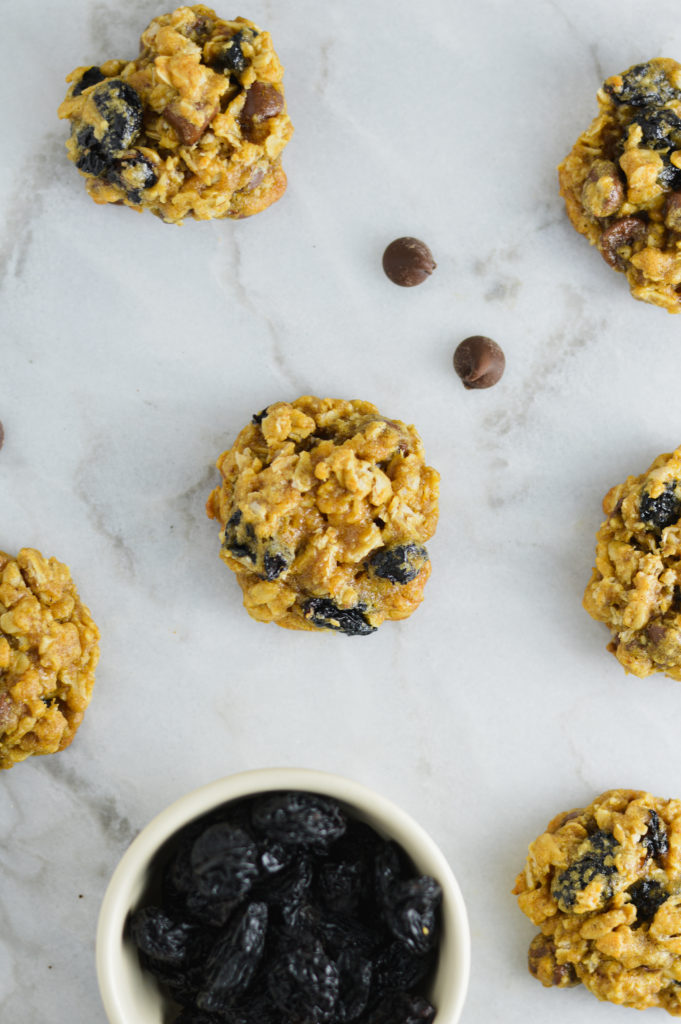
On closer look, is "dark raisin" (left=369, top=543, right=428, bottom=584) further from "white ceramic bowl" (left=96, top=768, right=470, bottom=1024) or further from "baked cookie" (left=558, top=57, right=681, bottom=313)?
"baked cookie" (left=558, top=57, right=681, bottom=313)

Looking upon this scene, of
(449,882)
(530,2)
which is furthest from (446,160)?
(449,882)

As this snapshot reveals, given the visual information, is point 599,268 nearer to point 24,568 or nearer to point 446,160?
point 446,160

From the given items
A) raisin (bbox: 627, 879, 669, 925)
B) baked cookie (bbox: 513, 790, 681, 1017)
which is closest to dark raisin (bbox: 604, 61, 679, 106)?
baked cookie (bbox: 513, 790, 681, 1017)

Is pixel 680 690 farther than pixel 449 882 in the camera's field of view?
Yes

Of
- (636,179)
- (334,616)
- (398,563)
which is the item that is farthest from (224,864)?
(636,179)

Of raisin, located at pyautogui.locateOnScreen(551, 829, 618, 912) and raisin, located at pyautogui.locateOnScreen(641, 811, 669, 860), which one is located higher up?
raisin, located at pyautogui.locateOnScreen(641, 811, 669, 860)

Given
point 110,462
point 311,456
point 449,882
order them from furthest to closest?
point 110,462 → point 311,456 → point 449,882

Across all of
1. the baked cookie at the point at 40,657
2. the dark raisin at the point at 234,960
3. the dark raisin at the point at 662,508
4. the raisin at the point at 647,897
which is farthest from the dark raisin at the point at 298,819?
the dark raisin at the point at 662,508
